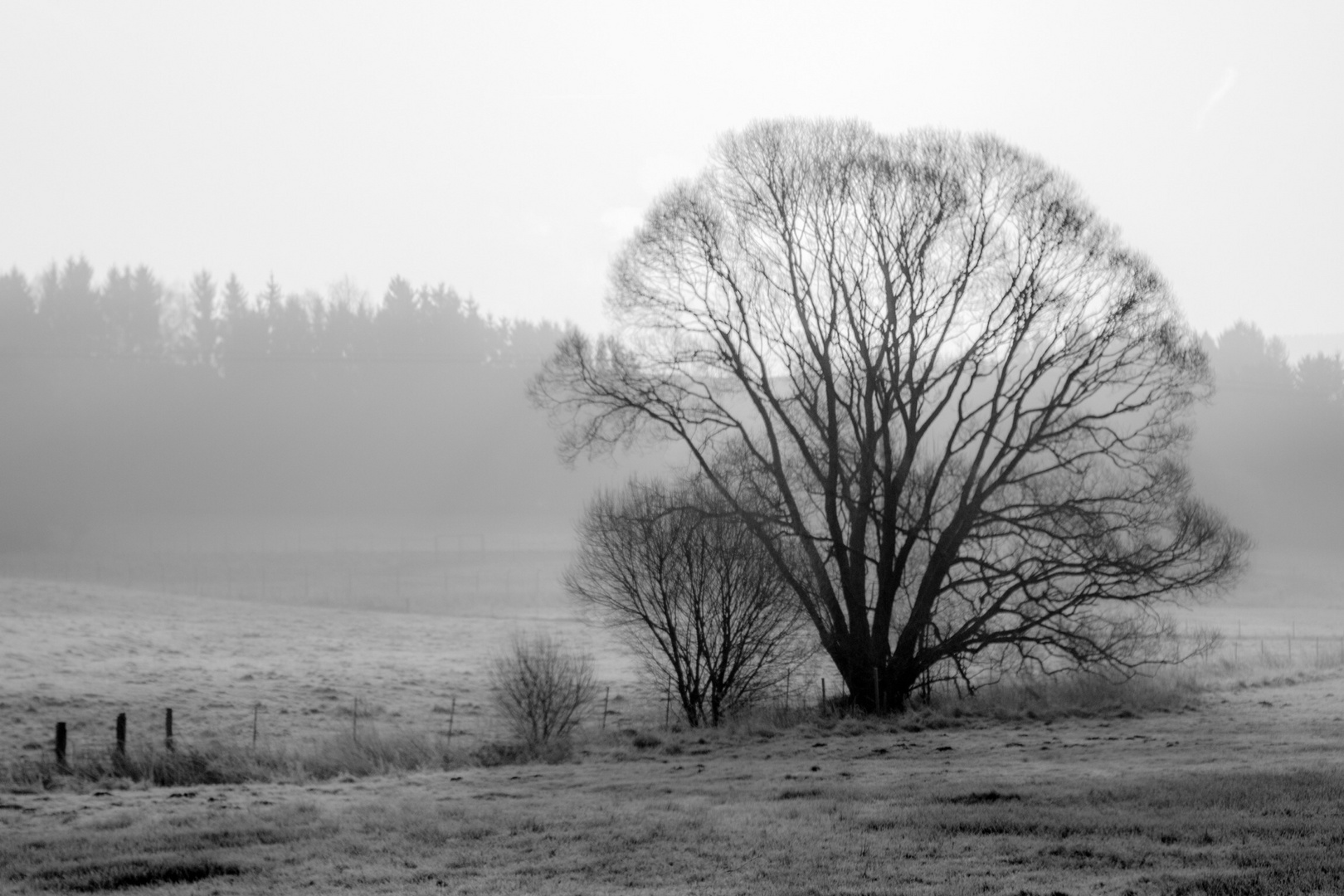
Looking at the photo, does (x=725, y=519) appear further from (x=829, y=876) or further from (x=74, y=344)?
(x=74, y=344)

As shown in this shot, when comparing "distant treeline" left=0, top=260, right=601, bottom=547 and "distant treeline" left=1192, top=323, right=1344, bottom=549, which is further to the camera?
"distant treeline" left=1192, top=323, right=1344, bottom=549

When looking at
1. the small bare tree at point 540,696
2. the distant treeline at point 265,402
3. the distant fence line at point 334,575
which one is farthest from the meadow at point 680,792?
the distant treeline at point 265,402

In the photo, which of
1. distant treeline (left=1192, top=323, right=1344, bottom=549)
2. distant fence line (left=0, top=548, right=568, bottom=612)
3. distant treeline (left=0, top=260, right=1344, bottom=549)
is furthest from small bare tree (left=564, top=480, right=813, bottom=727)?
distant treeline (left=1192, top=323, right=1344, bottom=549)

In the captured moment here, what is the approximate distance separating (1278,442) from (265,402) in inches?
3968

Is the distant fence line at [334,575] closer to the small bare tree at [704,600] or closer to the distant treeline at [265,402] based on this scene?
the distant treeline at [265,402]

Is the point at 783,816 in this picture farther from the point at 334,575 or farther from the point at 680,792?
the point at 334,575

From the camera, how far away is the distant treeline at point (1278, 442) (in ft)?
389

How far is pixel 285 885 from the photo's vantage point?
35.5ft

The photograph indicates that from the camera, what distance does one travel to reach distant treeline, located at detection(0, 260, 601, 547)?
10738 cm

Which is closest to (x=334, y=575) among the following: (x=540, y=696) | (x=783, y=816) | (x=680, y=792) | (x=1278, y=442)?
(x=540, y=696)

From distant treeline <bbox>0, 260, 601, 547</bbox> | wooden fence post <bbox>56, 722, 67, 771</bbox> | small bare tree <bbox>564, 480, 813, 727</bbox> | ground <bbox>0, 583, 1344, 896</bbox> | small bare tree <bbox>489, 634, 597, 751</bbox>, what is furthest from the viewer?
distant treeline <bbox>0, 260, 601, 547</bbox>

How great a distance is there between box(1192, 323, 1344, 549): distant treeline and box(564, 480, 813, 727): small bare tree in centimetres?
10096

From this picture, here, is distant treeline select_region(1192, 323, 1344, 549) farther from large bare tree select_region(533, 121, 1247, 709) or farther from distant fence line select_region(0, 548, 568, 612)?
large bare tree select_region(533, 121, 1247, 709)

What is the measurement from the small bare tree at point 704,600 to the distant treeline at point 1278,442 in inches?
3975
